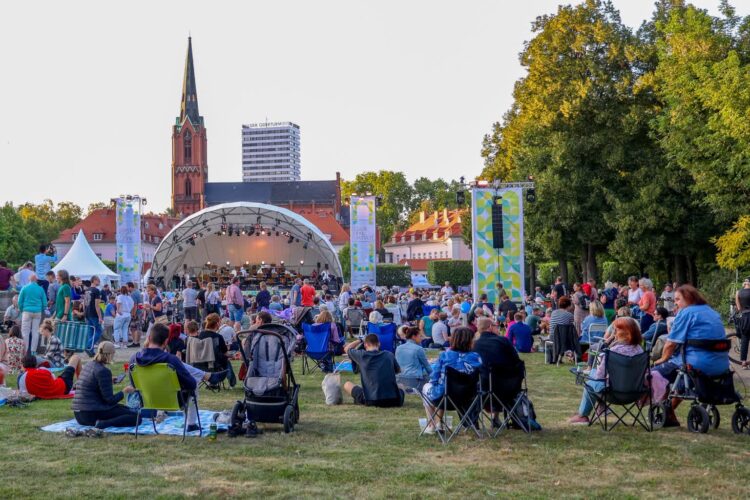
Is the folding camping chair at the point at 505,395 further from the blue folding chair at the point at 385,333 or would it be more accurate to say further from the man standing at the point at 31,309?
the man standing at the point at 31,309

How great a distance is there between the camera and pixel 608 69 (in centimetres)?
2947

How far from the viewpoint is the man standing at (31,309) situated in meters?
13.6

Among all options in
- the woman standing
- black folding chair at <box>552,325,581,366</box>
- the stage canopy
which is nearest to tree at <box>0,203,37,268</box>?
the stage canopy

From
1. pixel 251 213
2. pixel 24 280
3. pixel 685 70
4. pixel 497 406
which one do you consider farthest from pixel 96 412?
pixel 251 213

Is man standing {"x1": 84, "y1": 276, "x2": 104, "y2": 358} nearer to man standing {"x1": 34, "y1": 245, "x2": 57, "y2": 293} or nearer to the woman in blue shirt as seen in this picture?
man standing {"x1": 34, "y1": 245, "x2": 57, "y2": 293}

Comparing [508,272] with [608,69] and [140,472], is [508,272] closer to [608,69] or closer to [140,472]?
[608,69]

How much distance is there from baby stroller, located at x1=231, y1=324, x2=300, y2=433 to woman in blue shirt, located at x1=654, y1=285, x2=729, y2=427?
339cm

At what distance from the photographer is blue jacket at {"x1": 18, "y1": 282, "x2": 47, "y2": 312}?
13594 millimetres

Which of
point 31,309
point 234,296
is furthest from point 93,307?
point 234,296

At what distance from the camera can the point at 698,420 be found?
7387 mm

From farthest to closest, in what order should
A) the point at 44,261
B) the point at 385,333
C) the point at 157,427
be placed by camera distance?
the point at 44,261 < the point at 385,333 < the point at 157,427

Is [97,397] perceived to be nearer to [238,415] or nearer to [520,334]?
[238,415]

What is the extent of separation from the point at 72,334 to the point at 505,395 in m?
9.10

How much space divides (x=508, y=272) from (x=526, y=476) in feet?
54.4
